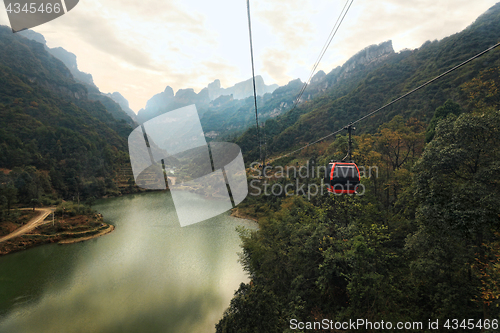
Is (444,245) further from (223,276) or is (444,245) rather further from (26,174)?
(26,174)

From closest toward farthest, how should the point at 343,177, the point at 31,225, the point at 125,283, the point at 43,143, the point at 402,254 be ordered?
the point at 343,177, the point at 402,254, the point at 125,283, the point at 31,225, the point at 43,143

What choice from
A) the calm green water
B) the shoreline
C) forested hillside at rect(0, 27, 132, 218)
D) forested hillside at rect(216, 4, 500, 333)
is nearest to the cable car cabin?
forested hillside at rect(216, 4, 500, 333)

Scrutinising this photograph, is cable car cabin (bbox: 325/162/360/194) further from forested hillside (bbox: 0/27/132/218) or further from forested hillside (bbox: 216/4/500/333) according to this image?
forested hillside (bbox: 0/27/132/218)

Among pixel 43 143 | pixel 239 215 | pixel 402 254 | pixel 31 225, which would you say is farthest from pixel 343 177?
pixel 43 143

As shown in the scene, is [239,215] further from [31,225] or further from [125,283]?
[31,225]

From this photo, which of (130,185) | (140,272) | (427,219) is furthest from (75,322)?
(130,185)

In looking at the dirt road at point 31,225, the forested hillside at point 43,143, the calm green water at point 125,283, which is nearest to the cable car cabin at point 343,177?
the calm green water at point 125,283
